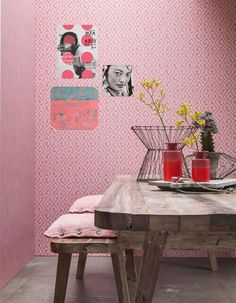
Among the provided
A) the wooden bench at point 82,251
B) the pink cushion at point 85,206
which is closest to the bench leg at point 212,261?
the pink cushion at point 85,206

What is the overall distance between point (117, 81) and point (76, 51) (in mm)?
393

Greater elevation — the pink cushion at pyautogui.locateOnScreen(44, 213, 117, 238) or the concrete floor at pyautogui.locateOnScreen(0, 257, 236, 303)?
the pink cushion at pyautogui.locateOnScreen(44, 213, 117, 238)

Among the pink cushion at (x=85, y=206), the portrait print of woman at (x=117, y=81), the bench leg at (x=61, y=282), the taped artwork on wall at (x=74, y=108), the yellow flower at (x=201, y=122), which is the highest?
the portrait print of woman at (x=117, y=81)

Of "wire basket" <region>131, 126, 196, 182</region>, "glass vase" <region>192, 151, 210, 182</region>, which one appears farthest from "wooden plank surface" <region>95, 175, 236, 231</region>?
"wire basket" <region>131, 126, 196, 182</region>

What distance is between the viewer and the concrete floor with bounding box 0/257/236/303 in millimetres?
2662

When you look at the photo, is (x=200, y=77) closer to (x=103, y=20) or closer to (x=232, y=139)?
(x=232, y=139)

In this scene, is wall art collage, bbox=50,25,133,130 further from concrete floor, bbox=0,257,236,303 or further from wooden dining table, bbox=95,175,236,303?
wooden dining table, bbox=95,175,236,303

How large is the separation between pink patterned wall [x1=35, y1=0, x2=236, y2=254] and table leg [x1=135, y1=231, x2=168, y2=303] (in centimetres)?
230

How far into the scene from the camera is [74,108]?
3.69 metres

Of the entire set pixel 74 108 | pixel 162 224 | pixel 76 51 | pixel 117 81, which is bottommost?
pixel 162 224

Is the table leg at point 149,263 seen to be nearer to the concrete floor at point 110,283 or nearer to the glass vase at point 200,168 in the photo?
the glass vase at point 200,168

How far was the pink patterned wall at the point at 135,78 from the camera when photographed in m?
3.69

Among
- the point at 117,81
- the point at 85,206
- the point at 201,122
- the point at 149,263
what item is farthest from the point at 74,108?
the point at 149,263

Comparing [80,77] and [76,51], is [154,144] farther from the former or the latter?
[76,51]
